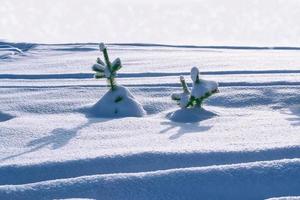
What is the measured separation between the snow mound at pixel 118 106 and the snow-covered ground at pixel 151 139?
8cm

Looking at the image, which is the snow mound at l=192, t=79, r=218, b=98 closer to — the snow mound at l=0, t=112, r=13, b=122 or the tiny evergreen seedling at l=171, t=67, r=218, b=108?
the tiny evergreen seedling at l=171, t=67, r=218, b=108

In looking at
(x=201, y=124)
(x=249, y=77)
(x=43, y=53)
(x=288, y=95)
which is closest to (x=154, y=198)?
(x=201, y=124)

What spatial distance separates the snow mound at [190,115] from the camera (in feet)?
10.7

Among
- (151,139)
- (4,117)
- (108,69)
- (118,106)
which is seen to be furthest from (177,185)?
(4,117)

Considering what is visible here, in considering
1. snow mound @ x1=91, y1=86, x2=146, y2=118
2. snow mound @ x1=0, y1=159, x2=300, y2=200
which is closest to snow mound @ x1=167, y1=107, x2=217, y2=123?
snow mound @ x1=91, y1=86, x2=146, y2=118

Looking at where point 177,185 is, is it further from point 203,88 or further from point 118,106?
point 118,106

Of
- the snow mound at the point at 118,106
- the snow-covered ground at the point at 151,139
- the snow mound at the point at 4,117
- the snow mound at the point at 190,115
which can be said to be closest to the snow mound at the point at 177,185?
the snow-covered ground at the point at 151,139

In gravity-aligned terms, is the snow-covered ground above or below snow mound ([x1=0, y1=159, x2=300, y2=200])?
above

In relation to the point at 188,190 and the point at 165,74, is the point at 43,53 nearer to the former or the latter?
the point at 165,74

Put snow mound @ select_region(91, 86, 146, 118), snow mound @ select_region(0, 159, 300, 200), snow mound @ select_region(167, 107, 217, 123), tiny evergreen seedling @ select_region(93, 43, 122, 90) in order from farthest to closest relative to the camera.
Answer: tiny evergreen seedling @ select_region(93, 43, 122, 90) < snow mound @ select_region(91, 86, 146, 118) < snow mound @ select_region(167, 107, 217, 123) < snow mound @ select_region(0, 159, 300, 200)

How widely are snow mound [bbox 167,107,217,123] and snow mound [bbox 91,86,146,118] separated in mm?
217

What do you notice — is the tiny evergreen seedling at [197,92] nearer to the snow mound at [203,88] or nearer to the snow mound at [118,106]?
the snow mound at [203,88]

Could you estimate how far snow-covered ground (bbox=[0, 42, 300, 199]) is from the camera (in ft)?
6.49

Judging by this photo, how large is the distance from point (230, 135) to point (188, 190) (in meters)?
0.83
